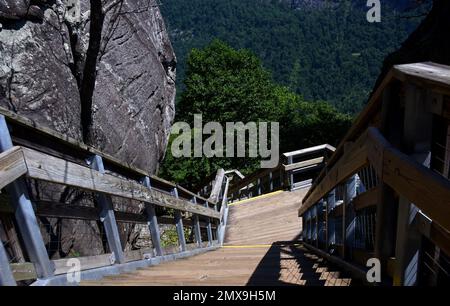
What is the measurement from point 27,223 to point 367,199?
6.87 feet

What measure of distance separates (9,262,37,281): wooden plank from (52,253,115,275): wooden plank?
0.75ft

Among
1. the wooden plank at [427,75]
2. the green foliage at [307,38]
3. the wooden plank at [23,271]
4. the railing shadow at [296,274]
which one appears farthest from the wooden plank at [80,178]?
the green foliage at [307,38]

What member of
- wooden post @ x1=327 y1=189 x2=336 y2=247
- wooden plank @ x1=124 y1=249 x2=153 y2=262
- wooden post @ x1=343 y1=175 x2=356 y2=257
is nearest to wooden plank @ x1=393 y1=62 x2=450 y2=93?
wooden post @ x1=343 y1=175 x2=356 y2=257

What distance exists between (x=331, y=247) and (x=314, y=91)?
10469 cm

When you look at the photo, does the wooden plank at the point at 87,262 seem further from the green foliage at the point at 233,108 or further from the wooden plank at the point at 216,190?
the green foliage at the point at 233,108

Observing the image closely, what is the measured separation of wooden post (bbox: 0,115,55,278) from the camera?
271cm

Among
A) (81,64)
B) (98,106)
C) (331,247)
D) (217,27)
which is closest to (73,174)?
(331,247)

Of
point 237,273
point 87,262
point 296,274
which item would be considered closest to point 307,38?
point 296,274

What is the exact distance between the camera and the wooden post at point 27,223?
271 cm

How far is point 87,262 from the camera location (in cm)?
353

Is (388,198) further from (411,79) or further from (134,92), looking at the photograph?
(134,92)

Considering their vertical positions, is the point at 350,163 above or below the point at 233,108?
above

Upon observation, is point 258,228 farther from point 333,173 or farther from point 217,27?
point 217,27

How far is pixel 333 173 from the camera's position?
425cm
